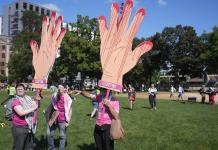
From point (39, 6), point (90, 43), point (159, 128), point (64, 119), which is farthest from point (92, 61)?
point (39, 6)

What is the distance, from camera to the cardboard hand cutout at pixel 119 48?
7738 millimetres

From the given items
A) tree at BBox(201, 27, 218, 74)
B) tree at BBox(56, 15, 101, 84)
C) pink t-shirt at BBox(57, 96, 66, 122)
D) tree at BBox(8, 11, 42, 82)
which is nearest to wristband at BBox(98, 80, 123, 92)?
pink t-shirt at BBox(57, 96, 66, 122)

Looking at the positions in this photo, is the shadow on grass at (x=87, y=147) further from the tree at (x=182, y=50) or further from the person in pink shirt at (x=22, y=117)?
the tree at (x=182, y=50)

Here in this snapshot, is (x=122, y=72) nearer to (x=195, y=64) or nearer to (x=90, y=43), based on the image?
(x=90, y=43)

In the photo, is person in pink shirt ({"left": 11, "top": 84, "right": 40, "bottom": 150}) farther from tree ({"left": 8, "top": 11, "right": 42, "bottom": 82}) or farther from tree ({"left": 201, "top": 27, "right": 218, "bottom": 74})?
tree ({"left": 8, "top": 11, "right": 42, "bottom": 82})

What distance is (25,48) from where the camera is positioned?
76188 millimetres

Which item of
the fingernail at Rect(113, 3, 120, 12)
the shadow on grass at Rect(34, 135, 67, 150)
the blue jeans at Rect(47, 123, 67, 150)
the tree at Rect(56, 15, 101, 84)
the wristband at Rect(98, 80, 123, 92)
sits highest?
the tree at Rect(56, 15, 101, 84)

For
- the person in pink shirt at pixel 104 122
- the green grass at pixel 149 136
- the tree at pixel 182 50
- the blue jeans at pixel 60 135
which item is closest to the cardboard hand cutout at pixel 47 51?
the blue jeans at pixel 60 135

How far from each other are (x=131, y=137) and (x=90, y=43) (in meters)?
53.5

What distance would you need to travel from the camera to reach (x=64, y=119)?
9.22 metres

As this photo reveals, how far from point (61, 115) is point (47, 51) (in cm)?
175

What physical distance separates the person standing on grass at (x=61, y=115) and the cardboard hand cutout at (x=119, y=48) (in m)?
1.80

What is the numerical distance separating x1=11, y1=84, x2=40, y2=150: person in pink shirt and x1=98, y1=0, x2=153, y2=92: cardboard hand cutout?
1.65m

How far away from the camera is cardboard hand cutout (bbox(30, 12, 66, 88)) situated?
9.10 metres
